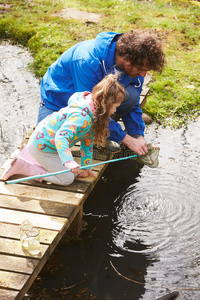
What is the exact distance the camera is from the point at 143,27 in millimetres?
8328

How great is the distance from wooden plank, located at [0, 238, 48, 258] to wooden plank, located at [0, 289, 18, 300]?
0.33m

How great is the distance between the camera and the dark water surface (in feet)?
10.6

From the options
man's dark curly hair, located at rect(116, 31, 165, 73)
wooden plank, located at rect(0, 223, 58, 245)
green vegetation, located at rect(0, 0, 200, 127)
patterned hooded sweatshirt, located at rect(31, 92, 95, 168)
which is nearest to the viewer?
wooden plank, located at rect(0, 223, 58, 245)

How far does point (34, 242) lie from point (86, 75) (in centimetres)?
177

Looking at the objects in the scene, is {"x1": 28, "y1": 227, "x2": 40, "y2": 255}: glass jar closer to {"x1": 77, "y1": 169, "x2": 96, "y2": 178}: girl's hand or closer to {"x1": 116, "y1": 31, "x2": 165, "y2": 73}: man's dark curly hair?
{"x1": 77, "y1": 169, "x2": 96, "y2": 178}: girl's hand

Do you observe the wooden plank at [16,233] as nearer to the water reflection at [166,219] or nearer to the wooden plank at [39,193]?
the wooden plank at [39,193]

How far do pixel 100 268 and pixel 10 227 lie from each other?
0.86 m

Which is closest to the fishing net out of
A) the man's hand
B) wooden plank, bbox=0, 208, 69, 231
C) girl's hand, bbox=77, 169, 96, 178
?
the man's hand

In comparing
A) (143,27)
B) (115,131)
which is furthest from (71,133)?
(143,27)

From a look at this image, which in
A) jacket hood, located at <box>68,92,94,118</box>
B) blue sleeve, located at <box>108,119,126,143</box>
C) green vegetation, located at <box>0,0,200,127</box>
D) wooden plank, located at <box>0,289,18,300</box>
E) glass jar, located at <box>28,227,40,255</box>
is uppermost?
jacket hood, located at <box>68,92,94,118</box>

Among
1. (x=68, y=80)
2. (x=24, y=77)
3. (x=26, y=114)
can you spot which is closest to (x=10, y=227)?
(x=68, y=80)

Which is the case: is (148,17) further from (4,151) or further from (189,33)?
(4,151)

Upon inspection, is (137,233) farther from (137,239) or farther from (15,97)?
(15,97)

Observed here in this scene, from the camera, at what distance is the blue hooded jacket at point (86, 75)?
3.88m
